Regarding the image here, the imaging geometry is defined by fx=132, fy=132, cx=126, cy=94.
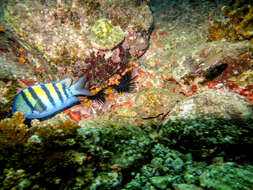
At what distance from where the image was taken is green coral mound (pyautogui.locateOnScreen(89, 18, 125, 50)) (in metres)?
3.60

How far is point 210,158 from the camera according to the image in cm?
194

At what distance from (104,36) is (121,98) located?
182 centimetres

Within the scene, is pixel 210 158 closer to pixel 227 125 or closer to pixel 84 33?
pixel 227 125

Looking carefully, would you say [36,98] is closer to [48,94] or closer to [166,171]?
[48,94]

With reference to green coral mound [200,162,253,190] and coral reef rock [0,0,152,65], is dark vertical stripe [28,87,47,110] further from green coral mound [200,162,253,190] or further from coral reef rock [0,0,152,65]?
green coral mound [200,162,253,190]

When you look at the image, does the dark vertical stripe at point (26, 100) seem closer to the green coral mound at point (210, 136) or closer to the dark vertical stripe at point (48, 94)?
the dark vertical stripe at point (48, 94)

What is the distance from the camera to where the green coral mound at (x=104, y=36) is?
11.8 ft

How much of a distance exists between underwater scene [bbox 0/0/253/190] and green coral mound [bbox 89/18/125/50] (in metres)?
0.03

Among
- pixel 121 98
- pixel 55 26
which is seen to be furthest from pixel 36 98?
pixel 55 26

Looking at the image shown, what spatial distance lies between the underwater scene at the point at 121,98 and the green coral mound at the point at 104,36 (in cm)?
3

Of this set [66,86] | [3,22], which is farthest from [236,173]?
[3,22]

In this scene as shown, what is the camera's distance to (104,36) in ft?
12.0

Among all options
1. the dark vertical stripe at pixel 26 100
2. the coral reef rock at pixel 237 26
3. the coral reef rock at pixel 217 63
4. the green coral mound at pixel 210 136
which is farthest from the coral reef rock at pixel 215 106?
the dark vertical stripe at pixel 26 100

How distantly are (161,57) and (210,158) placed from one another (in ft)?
10.5
